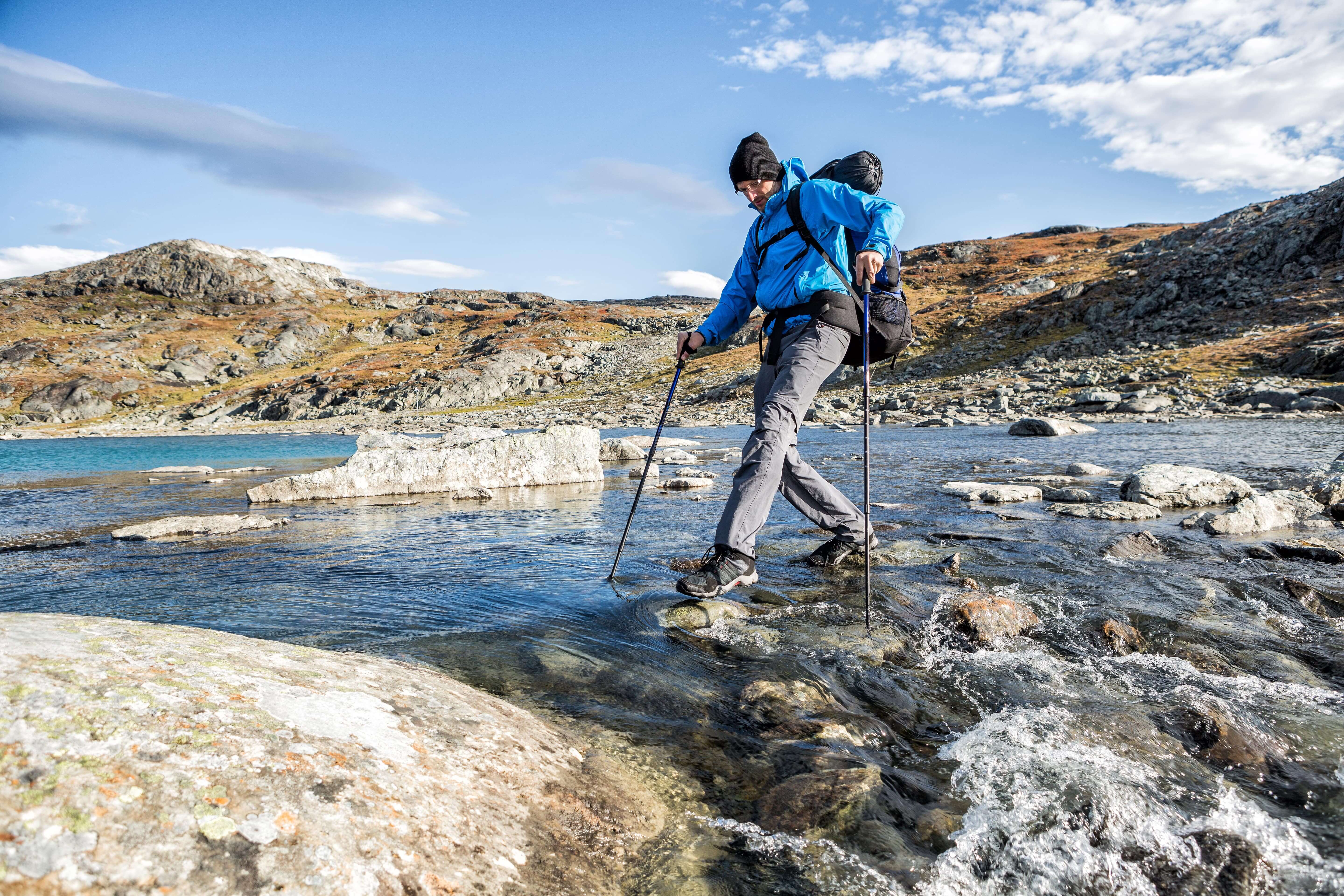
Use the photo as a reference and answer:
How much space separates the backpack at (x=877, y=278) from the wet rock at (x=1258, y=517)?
169 inches

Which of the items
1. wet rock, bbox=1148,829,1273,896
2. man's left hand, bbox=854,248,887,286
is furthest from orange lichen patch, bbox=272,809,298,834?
man's left hand, bbox=854,248,887,286

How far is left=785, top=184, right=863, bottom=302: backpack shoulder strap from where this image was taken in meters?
5.54

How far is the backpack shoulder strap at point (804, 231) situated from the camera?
5.54m

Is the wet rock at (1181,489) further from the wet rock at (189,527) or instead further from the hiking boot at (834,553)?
the wet rock at (189,527)

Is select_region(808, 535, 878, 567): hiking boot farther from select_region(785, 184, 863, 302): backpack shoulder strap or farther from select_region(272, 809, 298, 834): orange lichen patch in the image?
select_region(272, 809, 298, 834): orange lichen patch

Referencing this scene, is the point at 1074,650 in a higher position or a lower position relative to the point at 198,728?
lower

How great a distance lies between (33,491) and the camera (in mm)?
16438

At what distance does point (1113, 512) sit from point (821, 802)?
7.57 meters

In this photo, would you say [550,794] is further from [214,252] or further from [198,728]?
[214,252]

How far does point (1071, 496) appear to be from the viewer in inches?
380

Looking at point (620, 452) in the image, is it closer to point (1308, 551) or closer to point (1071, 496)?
point (1071, 496)

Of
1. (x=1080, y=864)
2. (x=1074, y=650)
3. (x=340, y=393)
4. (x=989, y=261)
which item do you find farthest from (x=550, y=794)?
(x=989, y=261)

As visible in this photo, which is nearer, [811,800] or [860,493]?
[811,800]

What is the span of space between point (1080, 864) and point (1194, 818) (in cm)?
58
